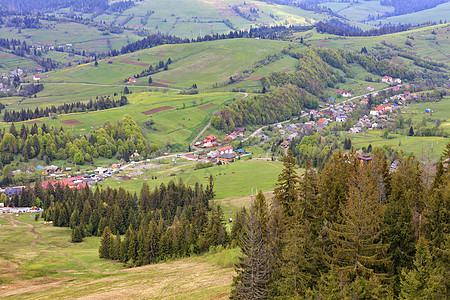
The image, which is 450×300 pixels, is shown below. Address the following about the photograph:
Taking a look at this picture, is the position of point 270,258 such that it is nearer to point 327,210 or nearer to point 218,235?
point 327,210

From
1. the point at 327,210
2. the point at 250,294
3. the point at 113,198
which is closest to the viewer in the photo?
the point at 250,294

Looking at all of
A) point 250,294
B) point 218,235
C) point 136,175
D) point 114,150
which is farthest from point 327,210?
point 114,150

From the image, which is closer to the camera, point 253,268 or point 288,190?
point 253,268

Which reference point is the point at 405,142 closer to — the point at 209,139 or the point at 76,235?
the point at 209,139

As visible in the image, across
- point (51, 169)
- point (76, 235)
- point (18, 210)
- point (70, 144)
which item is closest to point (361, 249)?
point (76, 235)

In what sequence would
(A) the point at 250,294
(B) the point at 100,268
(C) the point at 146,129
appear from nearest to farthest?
(A) the point at 250,294, (B) the point at 100,268, (C) the point at 146,129

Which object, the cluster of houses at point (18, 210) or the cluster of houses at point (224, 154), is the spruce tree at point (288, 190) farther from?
the cluster of houses at point (224, 154)

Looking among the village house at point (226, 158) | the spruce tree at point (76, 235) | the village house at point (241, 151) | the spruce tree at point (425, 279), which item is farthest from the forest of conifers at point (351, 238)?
the village house at point (241, 151)
